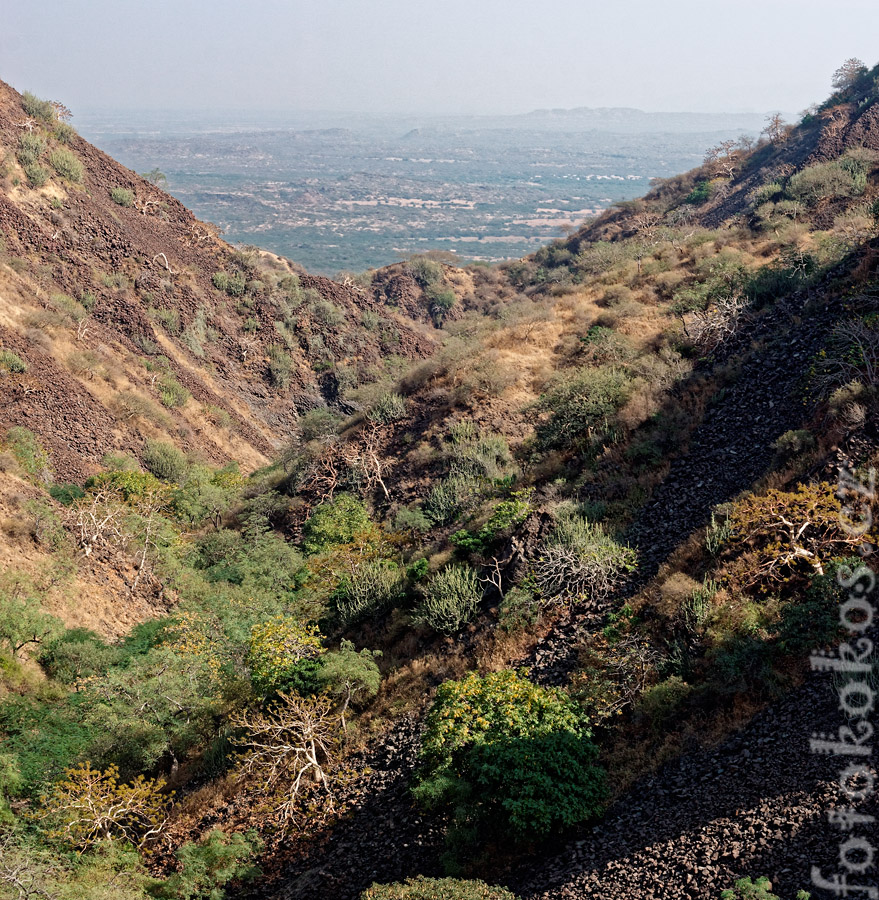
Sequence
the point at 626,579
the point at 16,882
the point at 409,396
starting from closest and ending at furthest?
the point at 16,882, the point at 626,579, the point at 409,396

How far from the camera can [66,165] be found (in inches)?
1208

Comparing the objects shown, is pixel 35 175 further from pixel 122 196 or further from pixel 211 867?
pixel 211 867

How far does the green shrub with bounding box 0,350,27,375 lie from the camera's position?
19438mm

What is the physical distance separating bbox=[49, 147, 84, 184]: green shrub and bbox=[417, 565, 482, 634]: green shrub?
29.2m

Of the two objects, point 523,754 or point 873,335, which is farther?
point 873,335

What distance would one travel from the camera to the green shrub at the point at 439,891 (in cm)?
596

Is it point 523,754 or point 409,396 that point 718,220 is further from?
point 523,754

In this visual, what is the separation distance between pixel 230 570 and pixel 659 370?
433 inches

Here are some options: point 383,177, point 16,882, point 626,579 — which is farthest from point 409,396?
point 383,177

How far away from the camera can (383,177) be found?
623ft

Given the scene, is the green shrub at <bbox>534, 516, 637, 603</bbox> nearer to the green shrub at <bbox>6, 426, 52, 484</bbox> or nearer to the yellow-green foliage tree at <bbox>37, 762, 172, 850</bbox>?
the yellow-green foliage tree at <bbox>37, 762, 172, 850</bbox>

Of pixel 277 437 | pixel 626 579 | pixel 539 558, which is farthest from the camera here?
pixel 277 437

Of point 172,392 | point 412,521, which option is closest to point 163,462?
point 172,392

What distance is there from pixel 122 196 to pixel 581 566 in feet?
107
